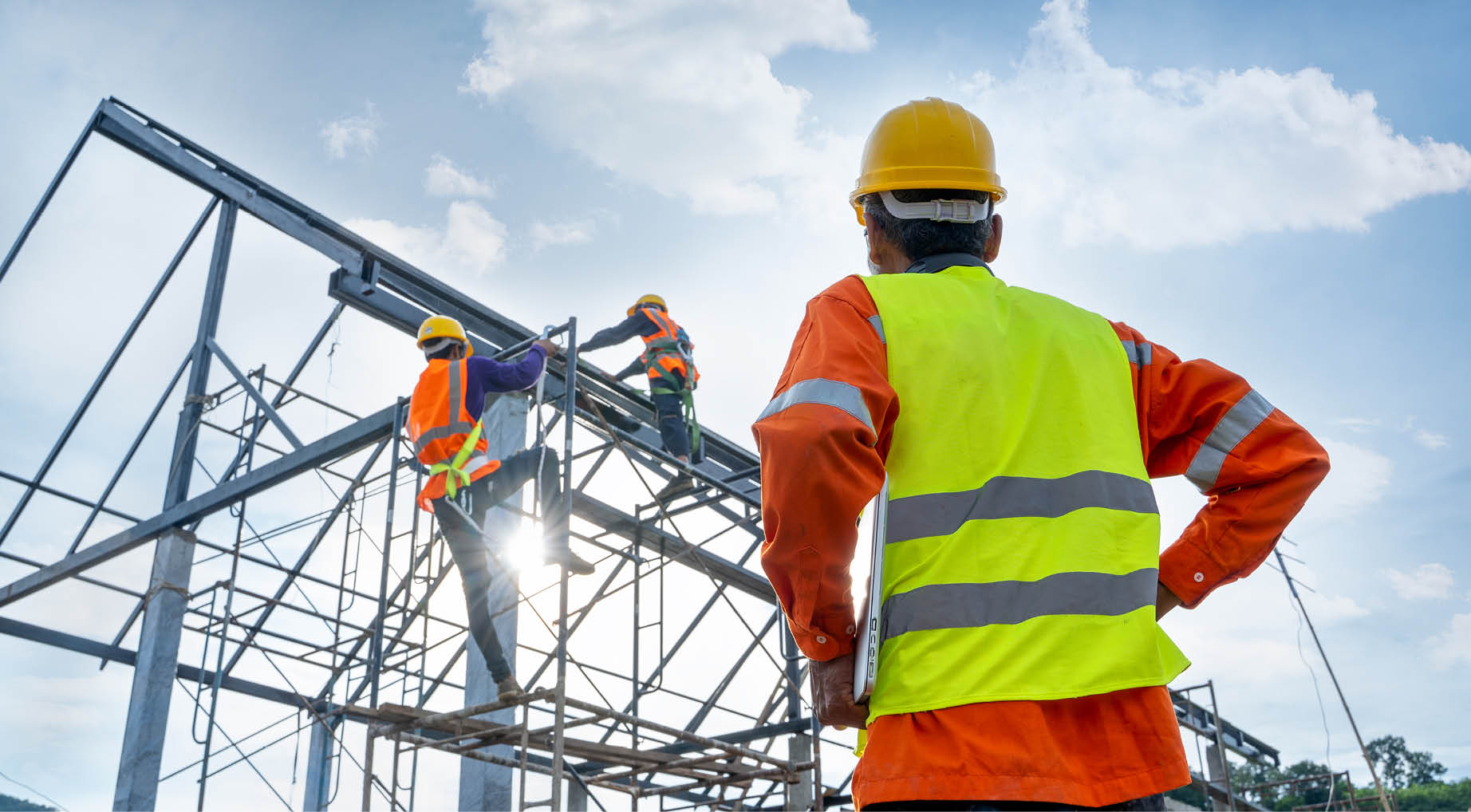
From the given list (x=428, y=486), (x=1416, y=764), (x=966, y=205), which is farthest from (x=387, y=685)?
(x=1416, y=764)

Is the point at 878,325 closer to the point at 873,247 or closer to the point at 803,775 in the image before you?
the point at 873,247

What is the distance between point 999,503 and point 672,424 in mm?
10227

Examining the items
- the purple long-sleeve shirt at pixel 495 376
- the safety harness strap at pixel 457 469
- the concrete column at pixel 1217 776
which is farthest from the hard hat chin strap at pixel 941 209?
the concrete column at pixel 1217 776

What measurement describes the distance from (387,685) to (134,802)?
290 cm

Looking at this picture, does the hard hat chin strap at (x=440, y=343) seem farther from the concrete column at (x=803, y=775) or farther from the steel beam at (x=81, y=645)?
the concrete column at (x=803, y=775)

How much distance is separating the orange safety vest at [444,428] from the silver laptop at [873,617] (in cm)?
649

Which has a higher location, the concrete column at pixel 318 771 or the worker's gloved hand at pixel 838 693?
the concrete column at pixel 318 771

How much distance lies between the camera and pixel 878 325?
2.14m

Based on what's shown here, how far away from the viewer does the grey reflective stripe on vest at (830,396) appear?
1.93 metres

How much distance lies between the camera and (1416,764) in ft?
184

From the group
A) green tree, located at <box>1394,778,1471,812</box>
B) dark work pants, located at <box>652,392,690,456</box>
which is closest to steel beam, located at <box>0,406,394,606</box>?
dark work pants, located at <box>652,392,690,456</box>

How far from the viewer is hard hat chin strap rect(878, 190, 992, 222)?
2.43m

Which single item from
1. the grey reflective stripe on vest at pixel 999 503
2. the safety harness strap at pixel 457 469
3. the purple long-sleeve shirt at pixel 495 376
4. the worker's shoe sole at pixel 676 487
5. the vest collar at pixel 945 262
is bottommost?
the grey reflective stripe on vest at pixel 999 503

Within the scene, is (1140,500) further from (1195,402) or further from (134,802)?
(134,802)
